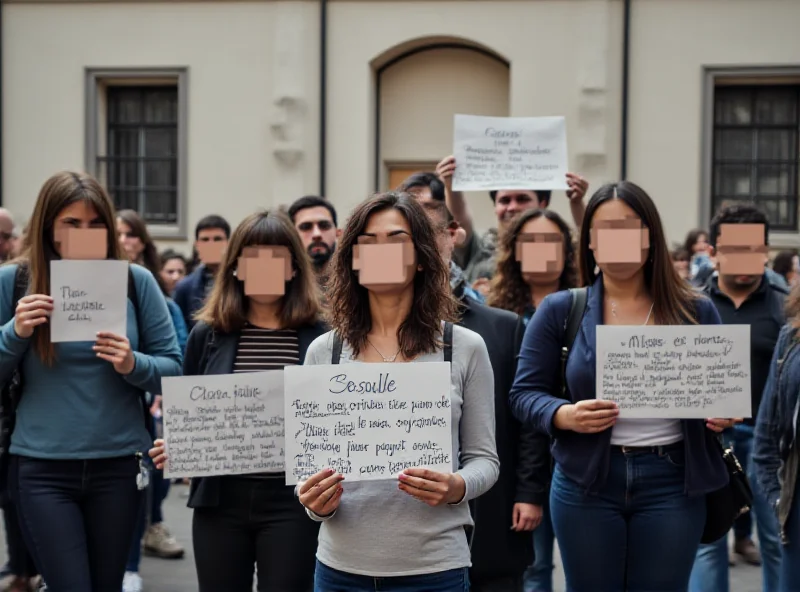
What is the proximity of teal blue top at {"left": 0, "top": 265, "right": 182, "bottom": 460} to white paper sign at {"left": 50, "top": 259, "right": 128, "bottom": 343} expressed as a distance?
0.39 ft

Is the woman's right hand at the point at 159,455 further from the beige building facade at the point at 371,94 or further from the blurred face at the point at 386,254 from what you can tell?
the beige building facade at the point at 371,94

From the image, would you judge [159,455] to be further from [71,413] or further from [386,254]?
[386,254]

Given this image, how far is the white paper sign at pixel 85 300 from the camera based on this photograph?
3.77 m

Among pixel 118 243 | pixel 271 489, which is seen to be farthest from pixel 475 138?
pixel 271 489

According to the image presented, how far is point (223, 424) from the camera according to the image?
348cm

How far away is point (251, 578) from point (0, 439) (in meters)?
1.13

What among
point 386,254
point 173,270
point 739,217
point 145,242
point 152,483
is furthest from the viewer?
point 173,270

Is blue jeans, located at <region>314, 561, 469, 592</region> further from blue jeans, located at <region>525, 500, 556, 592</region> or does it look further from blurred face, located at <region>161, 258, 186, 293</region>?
blurred face, located at <region>161, 258, 186, 293</region>

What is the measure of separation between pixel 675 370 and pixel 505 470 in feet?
2.88

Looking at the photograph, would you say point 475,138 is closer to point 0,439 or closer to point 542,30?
point 0,439

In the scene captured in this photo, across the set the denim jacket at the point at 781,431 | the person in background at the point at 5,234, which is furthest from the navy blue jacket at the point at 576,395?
the person in background at the point at 5,234

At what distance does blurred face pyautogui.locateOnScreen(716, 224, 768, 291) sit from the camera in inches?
205

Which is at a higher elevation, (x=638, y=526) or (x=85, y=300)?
(x=85, y=300)

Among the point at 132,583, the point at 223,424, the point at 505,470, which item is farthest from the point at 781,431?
the point at 132,583
